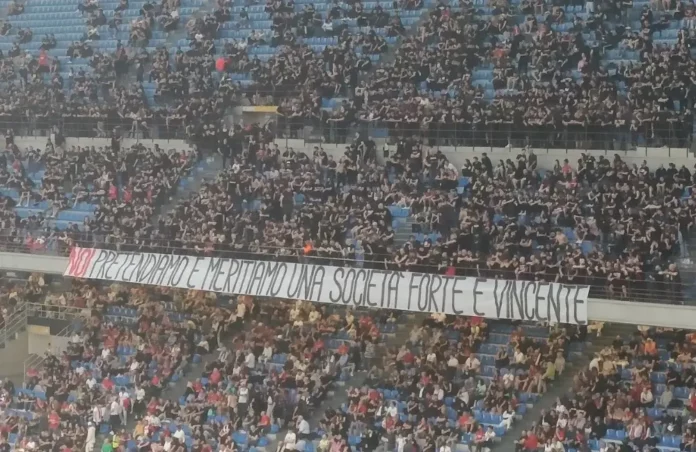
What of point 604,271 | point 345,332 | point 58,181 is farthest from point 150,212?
point 604,271

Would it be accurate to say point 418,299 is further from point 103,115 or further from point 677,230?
point 103,115

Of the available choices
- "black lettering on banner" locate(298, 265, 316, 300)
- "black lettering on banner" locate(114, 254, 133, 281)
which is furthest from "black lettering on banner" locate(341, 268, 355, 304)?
"black lettering on banner" locate(114, 254, 133, 281)

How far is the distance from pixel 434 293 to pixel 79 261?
24.7 feet

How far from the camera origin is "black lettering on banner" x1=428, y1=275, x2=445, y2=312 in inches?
681

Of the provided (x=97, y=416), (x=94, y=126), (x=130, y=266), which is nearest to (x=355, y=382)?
(x=97, y=416)

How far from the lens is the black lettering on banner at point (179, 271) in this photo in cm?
1973

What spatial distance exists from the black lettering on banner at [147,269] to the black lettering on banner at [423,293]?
17.7 feet

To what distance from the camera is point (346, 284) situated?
18109 millimetres

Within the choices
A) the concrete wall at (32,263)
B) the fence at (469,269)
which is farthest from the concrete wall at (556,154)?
the concrete wall at (32,263)

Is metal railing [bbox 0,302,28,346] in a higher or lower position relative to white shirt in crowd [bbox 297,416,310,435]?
higher

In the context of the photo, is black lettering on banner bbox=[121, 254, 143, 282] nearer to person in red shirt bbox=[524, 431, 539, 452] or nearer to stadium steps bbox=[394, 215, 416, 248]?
stadium steps bbox=[394, 215, 416, 248]

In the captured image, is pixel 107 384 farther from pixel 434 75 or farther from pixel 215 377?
pixel 434 75

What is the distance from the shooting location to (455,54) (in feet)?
70.8

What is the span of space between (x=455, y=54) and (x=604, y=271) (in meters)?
6.82
